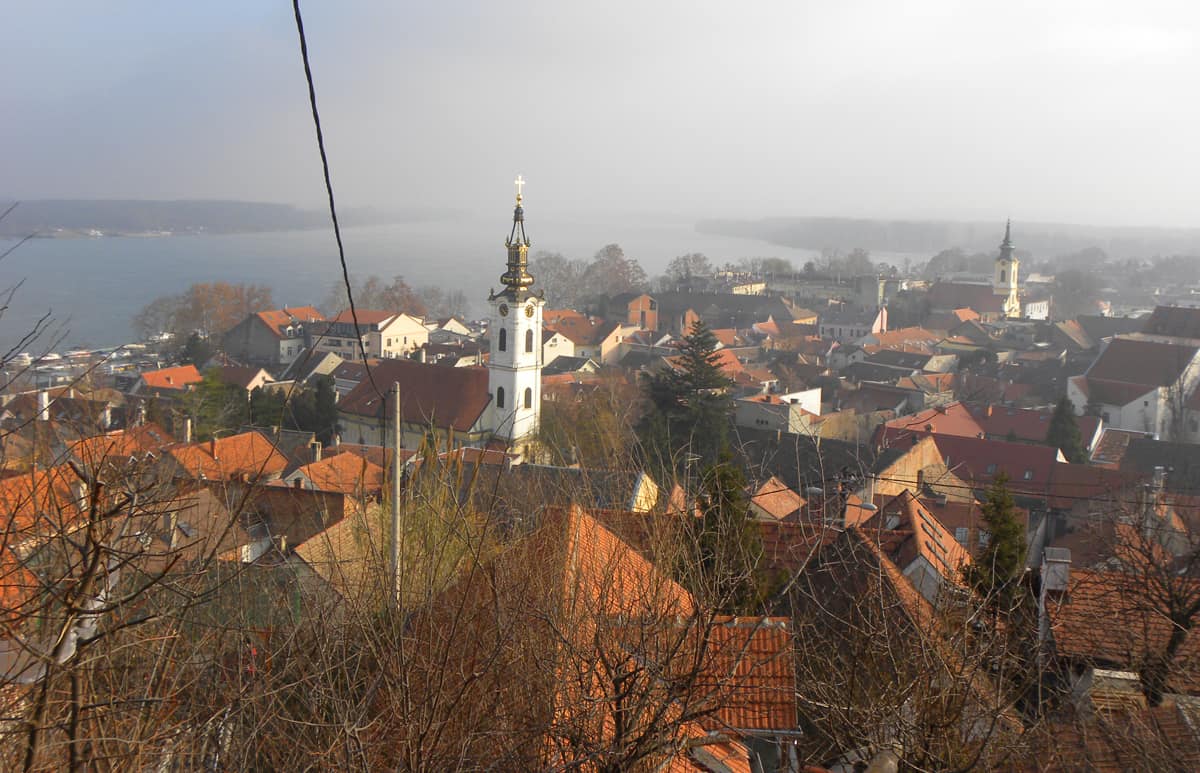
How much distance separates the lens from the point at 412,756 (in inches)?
107

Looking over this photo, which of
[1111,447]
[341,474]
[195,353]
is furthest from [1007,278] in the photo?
[341,474]

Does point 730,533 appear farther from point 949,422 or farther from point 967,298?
point 967,298

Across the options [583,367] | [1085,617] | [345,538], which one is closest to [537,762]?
[1085,617]

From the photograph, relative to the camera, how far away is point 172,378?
28344mm

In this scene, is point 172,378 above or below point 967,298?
below

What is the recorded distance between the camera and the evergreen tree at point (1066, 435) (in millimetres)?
20672

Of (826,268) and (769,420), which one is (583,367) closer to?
(769,420)

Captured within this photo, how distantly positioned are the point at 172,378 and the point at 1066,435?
22870 mm

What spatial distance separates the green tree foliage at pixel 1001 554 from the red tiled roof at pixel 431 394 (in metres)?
15.0

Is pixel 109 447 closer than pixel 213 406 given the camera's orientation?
Yes

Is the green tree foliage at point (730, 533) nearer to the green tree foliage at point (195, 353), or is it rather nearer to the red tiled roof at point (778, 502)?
the red tiled roof at point (778, 502)

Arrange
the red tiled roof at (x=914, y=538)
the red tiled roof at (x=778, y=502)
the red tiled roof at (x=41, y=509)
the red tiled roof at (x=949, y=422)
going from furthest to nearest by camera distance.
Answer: the red tiled roof at (x=949, y=422), the red tiled roof at (x=778, y=502), the red tiled roof at (x=914, y=538), the red tiled roof at (x=41, y=509)

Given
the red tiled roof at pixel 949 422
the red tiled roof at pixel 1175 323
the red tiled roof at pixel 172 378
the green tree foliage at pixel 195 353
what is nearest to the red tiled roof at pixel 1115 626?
the red tiled roof at pixel 949 422

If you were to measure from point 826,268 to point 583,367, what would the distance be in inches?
2055
